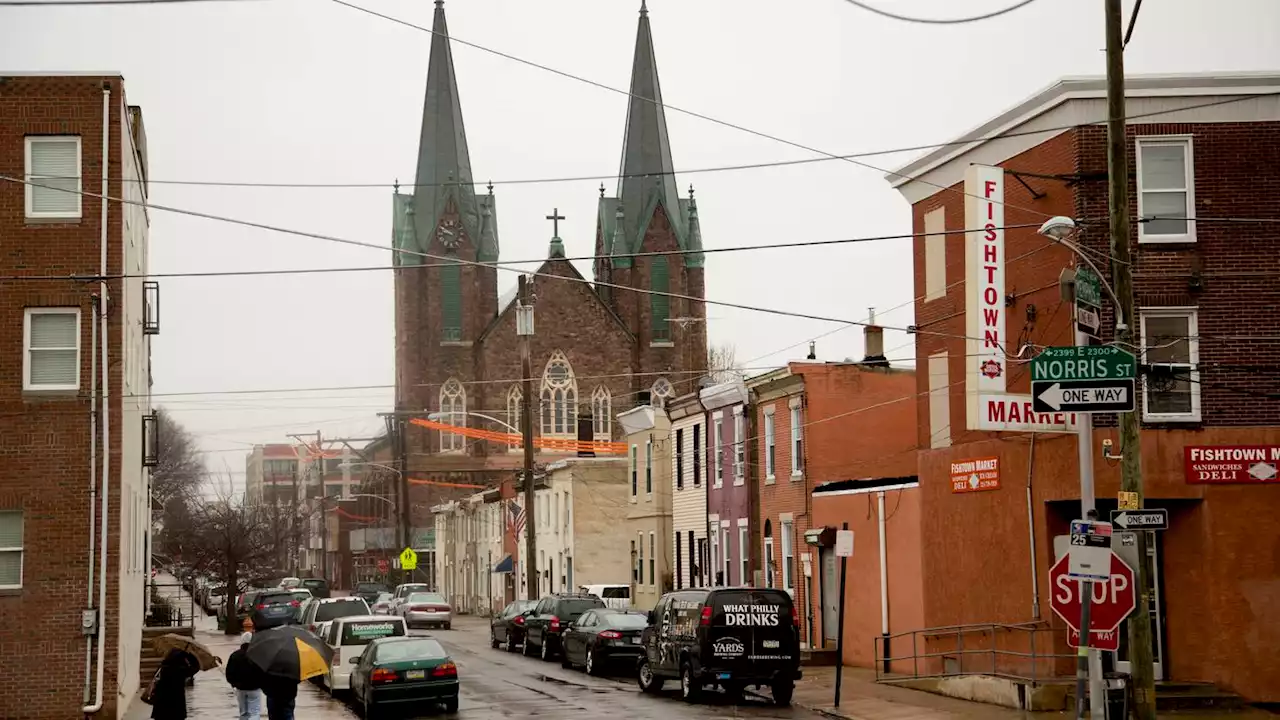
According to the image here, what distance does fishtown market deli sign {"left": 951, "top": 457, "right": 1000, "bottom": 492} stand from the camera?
2578cm

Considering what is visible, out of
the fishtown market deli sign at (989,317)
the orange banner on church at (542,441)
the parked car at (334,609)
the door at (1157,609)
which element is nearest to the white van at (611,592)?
the parked car at (334,609)

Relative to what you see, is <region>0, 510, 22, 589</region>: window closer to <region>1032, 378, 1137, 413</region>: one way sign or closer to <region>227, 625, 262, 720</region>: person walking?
<region>227, 625, 262, 720</region>: person walking

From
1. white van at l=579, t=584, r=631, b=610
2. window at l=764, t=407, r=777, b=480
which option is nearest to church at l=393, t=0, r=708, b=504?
white van at l=579, t=584, r=631, b=610

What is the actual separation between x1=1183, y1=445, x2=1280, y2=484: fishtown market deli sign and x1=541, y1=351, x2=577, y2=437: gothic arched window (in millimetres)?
67429

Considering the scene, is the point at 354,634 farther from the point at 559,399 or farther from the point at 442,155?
the point at 442,155

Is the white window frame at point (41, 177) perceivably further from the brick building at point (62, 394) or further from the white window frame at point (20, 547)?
the white window frame at point (20, 547)

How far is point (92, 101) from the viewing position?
25688 mm

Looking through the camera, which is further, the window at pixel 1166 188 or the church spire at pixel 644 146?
the church spire at pixel 644 146

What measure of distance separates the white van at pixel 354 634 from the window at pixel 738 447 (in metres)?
15.4

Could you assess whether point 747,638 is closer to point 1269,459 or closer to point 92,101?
point 1269,459

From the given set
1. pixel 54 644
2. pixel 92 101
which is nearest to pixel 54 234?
pixel 92 101

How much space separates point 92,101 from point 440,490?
66491 millimetres

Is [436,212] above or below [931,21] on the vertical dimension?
above

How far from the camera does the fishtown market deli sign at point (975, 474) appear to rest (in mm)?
25781
